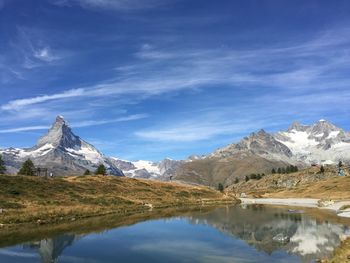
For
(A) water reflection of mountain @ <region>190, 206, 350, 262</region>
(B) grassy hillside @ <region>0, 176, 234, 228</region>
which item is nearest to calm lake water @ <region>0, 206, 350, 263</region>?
(A) water reflection of mountain @ <region>190, 206, 350, 262</region>

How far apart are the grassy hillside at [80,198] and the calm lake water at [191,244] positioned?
15335 millimetres

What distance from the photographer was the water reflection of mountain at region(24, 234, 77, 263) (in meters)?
45.5

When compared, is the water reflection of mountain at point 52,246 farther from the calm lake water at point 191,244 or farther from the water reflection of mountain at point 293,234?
the water reflection of mountain at point 293,234

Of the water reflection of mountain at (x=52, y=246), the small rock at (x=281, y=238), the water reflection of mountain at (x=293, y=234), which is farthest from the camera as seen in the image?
the small rock at (x=281, y=238)

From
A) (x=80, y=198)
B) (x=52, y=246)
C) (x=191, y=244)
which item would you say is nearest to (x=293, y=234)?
(x=191, y=244)

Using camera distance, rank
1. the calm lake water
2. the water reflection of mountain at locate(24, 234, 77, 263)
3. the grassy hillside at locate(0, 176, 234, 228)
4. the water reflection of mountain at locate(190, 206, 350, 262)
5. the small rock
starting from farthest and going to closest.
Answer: the grassy hillside at locate(0, 176, 234, 228), the small rock, the water reflection of mountain at locate(190, 206, 350, 262), the calm lake water, the water reflection of mountain at locate(24, 234, 77, 263)

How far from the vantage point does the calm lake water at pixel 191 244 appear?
45.6 metres

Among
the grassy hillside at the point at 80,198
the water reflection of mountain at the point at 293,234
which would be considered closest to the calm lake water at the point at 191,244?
the water reflection of mountain at the point at 293,234

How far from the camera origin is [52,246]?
173ft

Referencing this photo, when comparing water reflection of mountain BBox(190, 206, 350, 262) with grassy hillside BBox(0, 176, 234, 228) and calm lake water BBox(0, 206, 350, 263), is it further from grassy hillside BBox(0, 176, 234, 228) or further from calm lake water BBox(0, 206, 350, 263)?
grassy hillside BBox(0, 176, 234, 228)

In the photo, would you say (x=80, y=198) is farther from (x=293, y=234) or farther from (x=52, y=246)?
(x=293, y=234)

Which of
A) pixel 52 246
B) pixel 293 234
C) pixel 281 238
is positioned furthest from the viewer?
pixel 293 234

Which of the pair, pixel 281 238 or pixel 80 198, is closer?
pixel 281 238

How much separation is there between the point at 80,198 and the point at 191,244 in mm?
54258
